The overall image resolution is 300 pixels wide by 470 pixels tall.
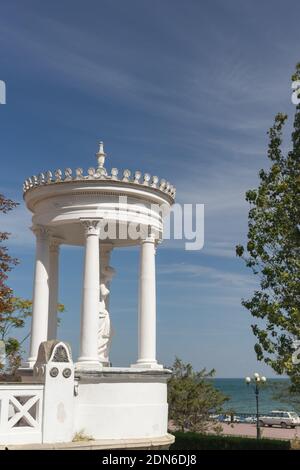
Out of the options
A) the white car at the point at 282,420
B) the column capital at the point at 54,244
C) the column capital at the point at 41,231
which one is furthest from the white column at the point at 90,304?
the white car at the point at 282,420

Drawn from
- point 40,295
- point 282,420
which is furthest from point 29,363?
point 282,420

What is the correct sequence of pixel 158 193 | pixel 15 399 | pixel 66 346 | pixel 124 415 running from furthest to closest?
pixel 158 193 < pixel 124 415 < pixel 66 346 < pixel 15 399

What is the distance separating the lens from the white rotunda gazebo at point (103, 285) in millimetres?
17922

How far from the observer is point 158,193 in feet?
68.0

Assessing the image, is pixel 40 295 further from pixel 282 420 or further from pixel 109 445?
pixel 282 420

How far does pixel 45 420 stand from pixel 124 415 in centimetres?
302

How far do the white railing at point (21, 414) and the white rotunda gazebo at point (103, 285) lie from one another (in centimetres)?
140

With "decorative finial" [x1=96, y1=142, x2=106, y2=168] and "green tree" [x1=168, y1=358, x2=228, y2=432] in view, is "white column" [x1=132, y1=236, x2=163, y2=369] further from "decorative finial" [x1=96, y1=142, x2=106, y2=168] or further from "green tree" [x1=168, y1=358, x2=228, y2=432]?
"green tree" [x1=168, y1=358, x2=228, y2=432]

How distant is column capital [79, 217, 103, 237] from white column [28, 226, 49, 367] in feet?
7.51

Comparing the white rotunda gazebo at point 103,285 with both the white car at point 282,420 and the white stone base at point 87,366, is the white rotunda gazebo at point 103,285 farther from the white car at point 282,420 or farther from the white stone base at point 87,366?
the white car at point 282,420
